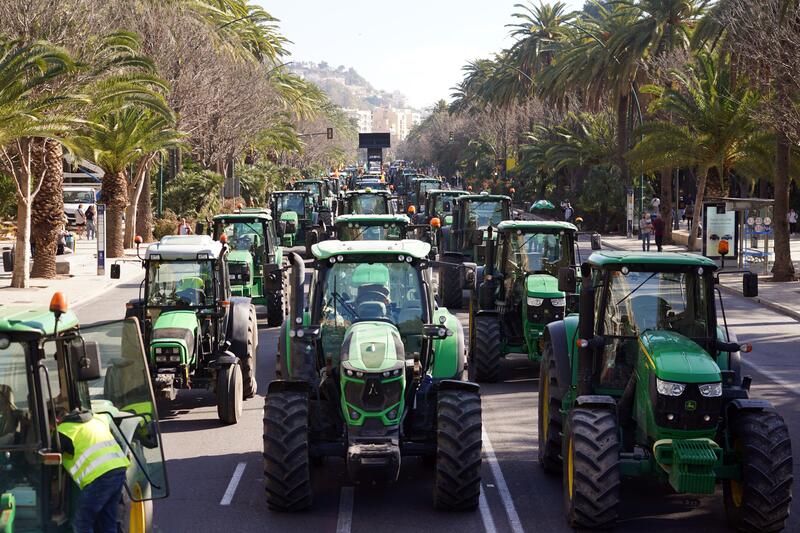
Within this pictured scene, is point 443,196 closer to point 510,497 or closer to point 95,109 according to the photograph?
point 95,109

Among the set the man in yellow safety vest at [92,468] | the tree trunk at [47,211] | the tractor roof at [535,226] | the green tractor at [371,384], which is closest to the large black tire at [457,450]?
the green tractor at [371,384]

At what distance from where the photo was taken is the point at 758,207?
1523 inches

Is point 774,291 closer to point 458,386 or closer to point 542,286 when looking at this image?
point 542,286

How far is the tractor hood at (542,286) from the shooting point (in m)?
16.8

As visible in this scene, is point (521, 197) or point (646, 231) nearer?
point (646, 231)

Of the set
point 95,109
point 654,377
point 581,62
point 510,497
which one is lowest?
point 510,497

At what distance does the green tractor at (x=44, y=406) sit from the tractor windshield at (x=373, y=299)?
3522 millimetres

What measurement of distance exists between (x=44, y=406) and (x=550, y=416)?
5.87 meters

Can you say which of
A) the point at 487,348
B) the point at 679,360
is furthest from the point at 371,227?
the point at 679,360

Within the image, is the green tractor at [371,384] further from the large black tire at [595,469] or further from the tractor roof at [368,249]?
the large black tire at [595,469]

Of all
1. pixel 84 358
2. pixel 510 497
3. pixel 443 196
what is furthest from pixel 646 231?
pixel 84 358

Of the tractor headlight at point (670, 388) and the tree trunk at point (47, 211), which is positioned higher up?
the tree trunk at point (47, 211)

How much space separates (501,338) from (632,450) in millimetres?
7202

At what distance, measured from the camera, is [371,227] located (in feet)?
82.0
